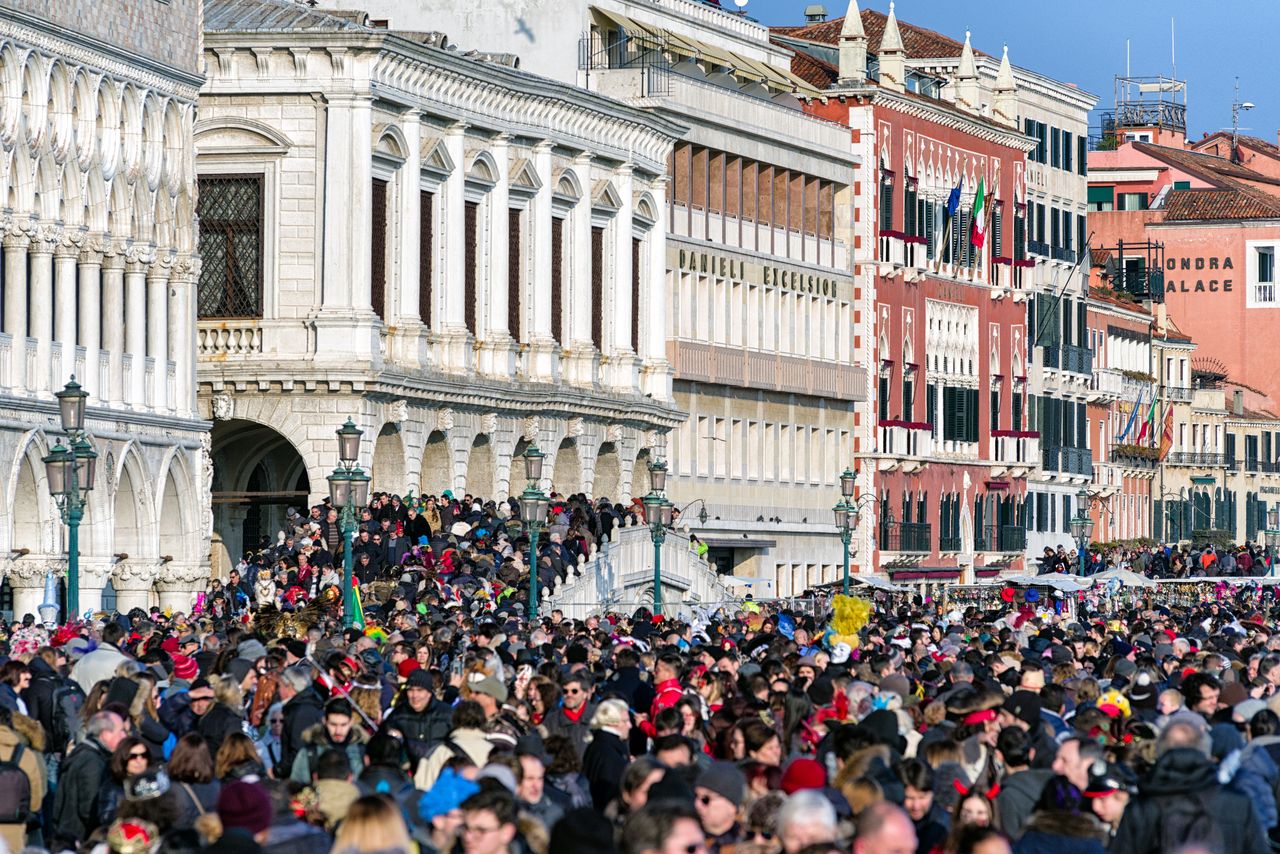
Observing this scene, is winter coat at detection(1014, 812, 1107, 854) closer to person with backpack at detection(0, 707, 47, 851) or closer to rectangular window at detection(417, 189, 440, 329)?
person with backpack at detection(0, 707, 47, 851)

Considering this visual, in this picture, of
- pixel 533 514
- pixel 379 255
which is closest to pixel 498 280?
pixel 379 255

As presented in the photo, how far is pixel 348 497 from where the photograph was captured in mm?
40531

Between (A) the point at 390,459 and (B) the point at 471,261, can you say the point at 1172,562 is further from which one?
(A) the point at 390,459

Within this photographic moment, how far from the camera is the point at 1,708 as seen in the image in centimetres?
2059

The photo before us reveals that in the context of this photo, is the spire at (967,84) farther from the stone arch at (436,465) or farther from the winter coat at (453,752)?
the winter coat at (453,752)

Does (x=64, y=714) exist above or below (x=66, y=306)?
below

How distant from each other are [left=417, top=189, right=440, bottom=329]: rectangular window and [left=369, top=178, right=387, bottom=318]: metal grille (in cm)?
130

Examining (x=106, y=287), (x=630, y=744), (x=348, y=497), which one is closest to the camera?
(x=630, y=744)

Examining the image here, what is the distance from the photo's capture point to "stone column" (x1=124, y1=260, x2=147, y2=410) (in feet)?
167

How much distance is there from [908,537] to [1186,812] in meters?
70.9

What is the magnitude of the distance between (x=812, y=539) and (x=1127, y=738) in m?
60.9

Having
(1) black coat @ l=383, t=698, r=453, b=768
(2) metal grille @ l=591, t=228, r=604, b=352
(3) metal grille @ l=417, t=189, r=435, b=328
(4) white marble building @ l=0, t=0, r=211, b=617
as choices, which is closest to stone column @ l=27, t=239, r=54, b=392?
(4) white marble building @ l=0, t=0, r=211, b=617

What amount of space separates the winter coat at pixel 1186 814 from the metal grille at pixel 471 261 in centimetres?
4648

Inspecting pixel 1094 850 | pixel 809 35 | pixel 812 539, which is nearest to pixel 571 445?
pixel 812 539
